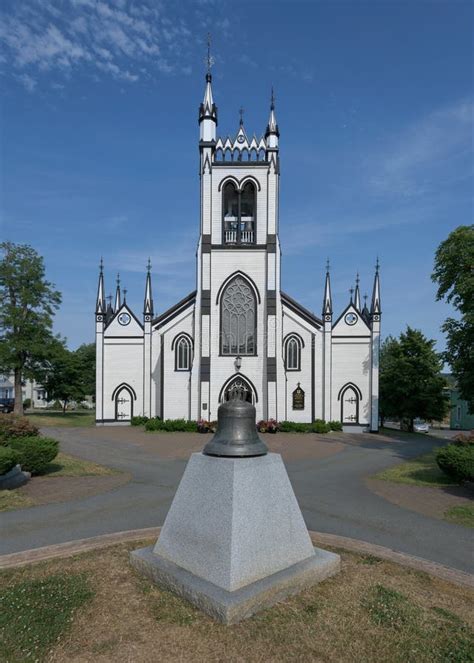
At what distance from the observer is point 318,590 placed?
212 inches

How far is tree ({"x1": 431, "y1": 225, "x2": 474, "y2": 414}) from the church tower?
36.2ft

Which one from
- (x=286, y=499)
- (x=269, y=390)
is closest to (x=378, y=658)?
(x=286, y=499)

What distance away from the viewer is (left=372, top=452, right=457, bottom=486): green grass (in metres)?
12.7

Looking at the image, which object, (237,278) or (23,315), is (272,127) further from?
(23,315)

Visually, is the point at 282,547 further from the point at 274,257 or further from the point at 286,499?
the point at 274,257

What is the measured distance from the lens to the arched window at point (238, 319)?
30.2m

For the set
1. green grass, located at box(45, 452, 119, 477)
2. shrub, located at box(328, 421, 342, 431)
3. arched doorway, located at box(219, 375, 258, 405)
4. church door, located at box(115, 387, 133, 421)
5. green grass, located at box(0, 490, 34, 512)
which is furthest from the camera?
church door, located at box(115, 387, 133, 421)

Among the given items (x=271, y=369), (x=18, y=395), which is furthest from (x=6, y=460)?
(x=18, y=395)

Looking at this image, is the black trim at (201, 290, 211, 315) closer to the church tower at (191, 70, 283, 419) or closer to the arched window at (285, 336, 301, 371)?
the church tower at (191, 70, 283, 419)

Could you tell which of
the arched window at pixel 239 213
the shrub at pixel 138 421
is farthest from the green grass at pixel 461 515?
the shrub at pixel 138 421

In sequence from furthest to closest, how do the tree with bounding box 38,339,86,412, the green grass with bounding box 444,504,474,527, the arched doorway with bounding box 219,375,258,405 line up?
the tree with bounding box 38,339,86,412 < the arched doorway with bounding box 219,375,258,405 < the green grass with bounding box 444,504,474,527

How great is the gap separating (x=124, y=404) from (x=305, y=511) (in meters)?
24.4

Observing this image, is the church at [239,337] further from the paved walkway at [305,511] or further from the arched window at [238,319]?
the paved walkway at [305,511]

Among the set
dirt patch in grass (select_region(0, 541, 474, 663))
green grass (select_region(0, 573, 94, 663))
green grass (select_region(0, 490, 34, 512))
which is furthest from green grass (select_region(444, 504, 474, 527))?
green grass (select_region(0, 490, 34, 512))
